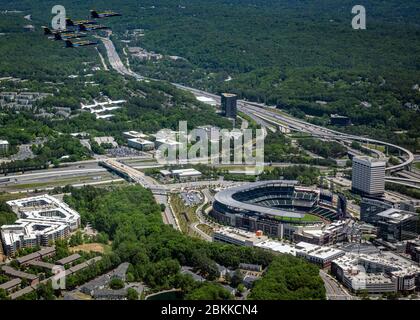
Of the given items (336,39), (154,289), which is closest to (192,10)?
(336,39)

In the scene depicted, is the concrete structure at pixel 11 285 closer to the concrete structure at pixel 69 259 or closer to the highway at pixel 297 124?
the concrete structure at pixel 69 259

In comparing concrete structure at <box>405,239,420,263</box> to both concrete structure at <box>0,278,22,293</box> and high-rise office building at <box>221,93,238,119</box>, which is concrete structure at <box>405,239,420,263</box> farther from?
high-rise office building at <box>221,93,238,119</box>

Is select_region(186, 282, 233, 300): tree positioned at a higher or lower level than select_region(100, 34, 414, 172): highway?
higher

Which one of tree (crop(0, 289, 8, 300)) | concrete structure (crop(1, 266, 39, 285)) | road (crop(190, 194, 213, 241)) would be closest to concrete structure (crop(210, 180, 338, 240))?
road (crop(190, 194, 213, 241))

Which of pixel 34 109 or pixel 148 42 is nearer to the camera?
pixel 34 109

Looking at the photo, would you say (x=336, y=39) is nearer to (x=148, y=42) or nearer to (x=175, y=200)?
(x=148, y=42)

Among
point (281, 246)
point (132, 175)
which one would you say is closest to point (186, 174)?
point (132, 175)
